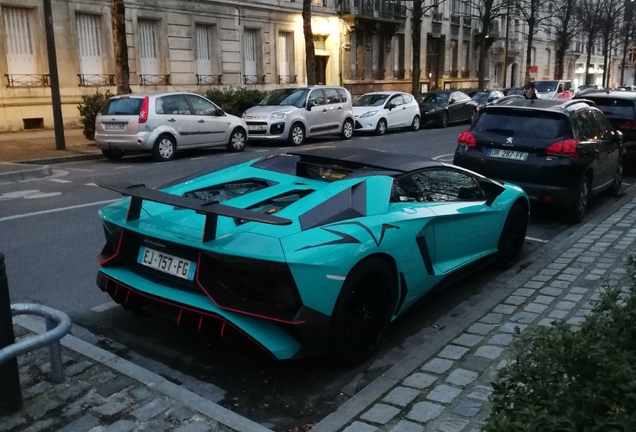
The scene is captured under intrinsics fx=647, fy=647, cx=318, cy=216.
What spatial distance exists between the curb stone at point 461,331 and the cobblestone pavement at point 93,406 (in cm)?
70

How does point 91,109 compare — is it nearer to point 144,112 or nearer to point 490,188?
point 144,112

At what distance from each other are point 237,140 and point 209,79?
11.7 meters

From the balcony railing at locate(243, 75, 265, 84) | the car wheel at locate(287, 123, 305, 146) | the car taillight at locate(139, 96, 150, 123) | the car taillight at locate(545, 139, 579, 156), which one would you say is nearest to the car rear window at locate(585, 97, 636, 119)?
the car taillight at locate(545, 139, 579, 156)

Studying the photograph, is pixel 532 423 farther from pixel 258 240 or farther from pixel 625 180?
pixel 625 180

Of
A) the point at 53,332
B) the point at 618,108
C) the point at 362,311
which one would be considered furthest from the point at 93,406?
the point at 618,108

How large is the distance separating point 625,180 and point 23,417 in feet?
39.0

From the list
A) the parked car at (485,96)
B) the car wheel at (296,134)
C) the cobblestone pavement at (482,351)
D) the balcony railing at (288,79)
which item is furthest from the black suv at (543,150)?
the balcony railing at (288,79)

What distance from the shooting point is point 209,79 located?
2800 centimetres

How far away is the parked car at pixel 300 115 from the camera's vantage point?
1830cm

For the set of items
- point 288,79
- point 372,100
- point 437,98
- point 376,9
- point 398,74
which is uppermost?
point 376,9

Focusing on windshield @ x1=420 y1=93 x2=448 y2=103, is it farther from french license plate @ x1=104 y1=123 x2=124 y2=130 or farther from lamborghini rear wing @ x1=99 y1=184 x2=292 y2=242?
lamborghini rear wing @ x1=99 y1=184 x2=292 y2=242

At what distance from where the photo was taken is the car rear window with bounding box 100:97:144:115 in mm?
14806

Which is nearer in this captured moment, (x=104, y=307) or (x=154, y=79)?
(x=104, y=307)

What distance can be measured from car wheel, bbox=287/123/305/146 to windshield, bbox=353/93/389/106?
5375 mm
